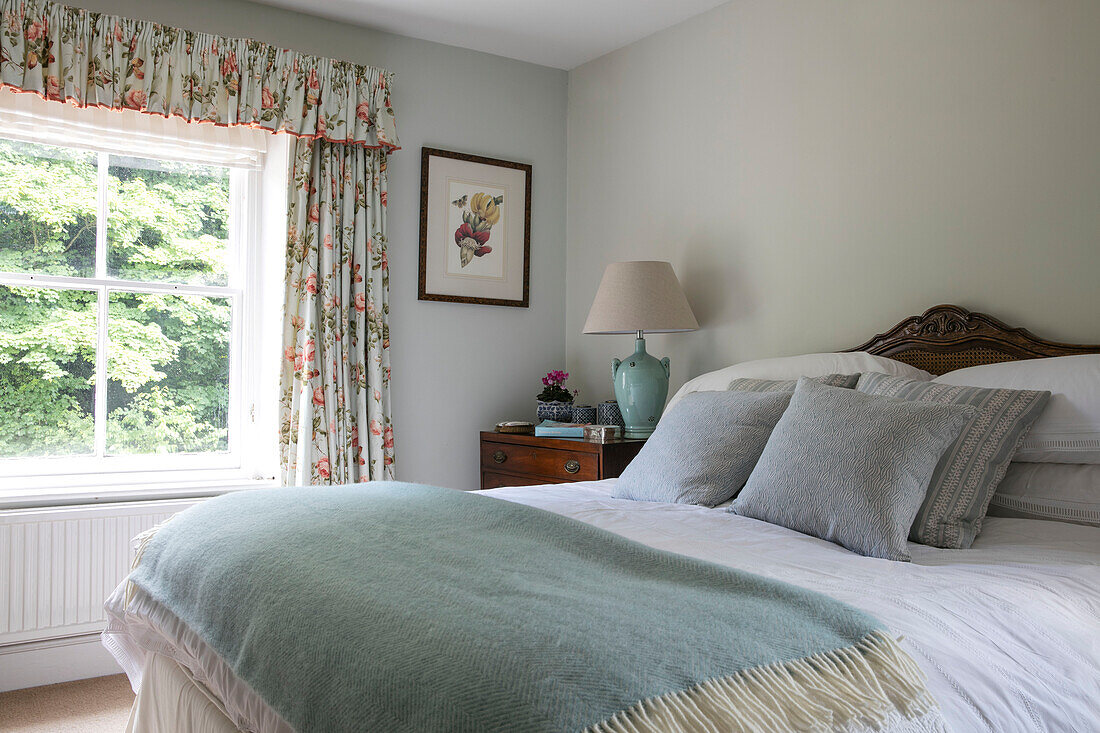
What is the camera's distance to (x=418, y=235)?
368 cm

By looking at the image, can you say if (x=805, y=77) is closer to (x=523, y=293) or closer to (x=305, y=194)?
(x=523, y=293)

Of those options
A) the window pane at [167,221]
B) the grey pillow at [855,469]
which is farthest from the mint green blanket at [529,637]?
the window pane at [167,221]

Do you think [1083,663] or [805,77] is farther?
[805,77]

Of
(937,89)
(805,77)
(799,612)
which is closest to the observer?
(799,612)

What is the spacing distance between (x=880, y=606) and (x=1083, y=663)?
30 cm

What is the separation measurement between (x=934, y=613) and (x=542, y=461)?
7.21 ft

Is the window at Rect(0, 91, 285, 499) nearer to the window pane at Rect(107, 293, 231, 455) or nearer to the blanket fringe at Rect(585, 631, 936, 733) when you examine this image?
the window pane at Rect(107, 293, 231, 455)

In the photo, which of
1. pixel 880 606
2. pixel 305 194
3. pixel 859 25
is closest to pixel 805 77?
pixel 859 25

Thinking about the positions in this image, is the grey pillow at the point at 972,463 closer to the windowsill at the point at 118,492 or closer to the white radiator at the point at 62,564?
the windowsill at the point at 118,492

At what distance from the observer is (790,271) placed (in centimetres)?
298

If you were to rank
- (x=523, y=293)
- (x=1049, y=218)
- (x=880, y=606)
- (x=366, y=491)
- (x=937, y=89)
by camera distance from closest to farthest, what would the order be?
(x=880, y=606) → (x=366, y=491) → (x=1049, y=218) → (x=937, y=89) → (x=523, y=293)

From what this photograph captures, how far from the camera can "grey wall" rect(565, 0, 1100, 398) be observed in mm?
2240

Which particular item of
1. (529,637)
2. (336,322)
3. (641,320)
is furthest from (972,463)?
(336,322)

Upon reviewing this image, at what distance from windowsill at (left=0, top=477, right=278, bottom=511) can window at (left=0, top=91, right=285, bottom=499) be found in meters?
0.07
